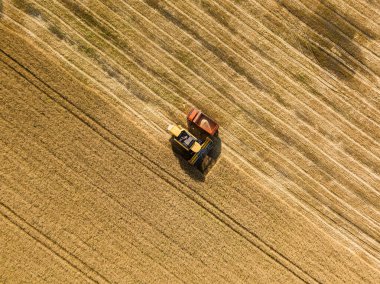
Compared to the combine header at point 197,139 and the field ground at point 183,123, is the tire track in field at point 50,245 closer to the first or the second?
the field ground at point 183,123

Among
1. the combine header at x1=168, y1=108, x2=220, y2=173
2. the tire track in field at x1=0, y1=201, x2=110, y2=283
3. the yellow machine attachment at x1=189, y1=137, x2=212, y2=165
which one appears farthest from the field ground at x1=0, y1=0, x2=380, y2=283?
the yellow machine attachment at x1=189, y1=137, x2=212, y2=165

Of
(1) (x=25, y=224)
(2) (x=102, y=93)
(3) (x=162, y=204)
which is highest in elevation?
(2) (x=102, y=93)

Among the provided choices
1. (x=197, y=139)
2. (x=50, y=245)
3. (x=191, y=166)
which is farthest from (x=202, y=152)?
(x=50, y=245)

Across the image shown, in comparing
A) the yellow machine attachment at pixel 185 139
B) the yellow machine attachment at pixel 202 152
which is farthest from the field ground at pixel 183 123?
the yellow machine attachment at pixel 185 139

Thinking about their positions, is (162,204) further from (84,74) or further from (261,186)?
(84,74)

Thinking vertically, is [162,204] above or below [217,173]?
below

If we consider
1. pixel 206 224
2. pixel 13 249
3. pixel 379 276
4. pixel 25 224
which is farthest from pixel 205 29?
pixel 379 276
